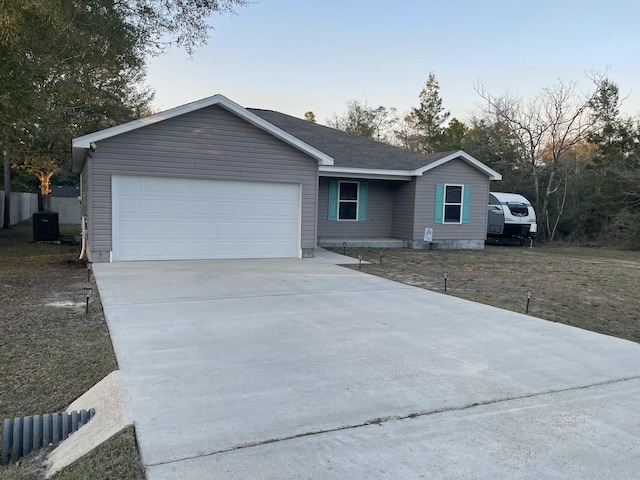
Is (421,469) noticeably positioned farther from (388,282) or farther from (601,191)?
(601,191)

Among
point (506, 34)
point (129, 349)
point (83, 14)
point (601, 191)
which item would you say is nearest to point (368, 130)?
point (601, 191)

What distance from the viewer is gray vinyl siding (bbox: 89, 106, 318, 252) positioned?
989 cm

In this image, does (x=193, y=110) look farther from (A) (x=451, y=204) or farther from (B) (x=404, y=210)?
(A) (x=451, y=204)

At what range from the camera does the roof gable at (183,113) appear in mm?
9570

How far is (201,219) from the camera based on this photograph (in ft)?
35.6

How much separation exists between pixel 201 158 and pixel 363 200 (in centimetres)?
684

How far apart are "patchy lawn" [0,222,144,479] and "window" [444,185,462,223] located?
11.5m

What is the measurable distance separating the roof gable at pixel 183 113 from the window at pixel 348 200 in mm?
3850

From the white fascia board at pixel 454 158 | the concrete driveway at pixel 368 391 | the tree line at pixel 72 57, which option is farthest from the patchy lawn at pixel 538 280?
the tree line at pixel 72 57

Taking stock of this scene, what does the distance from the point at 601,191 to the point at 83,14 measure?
21.0 meters

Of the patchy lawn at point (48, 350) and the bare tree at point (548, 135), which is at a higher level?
the bare tree at point (548, 135)

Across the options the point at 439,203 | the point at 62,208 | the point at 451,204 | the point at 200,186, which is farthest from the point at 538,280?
the point at 62,208

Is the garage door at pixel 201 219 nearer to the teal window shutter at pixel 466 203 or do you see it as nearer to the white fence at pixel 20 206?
the teal window shutter at pixel 466 203

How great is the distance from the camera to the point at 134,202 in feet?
33.6
